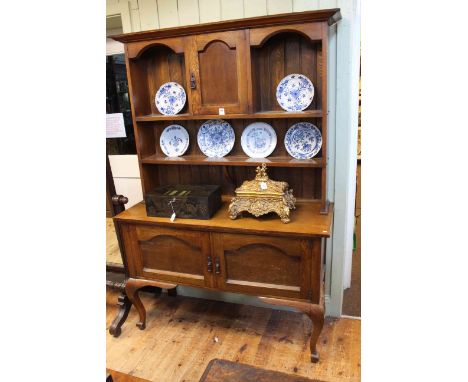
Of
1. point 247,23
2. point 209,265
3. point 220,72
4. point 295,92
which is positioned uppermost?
point 247,23

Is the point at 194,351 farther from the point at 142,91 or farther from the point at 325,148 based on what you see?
the point at 142,91

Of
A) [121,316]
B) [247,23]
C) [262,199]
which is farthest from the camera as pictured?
[121,316]

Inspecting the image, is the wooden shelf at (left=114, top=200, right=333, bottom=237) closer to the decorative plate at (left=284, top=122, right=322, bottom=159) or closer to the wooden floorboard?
the decorative plate at (left=284, top=122, right=322, bottom=159)

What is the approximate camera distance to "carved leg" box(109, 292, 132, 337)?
2.05 metres

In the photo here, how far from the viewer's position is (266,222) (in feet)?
5.47

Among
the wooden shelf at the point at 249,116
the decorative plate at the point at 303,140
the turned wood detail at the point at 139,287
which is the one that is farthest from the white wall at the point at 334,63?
the turned wood detail at the point at 139,287

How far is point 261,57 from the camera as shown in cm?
176

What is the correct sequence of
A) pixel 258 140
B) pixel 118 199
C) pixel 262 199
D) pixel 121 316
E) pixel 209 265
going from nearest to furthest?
pixel 262 199 < pixel 209 265 < pixel 258 140 < pixel 118 199 < pixel 121 316

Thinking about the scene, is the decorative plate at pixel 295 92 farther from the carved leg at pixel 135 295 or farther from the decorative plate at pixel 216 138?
the carved leg at pixel 135 295

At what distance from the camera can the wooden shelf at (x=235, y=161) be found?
1693mm

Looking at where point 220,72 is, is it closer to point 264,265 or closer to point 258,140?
point 258,140

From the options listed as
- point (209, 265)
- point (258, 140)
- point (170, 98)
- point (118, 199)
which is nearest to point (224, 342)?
point (209, 265)

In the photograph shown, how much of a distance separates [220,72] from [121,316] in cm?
159

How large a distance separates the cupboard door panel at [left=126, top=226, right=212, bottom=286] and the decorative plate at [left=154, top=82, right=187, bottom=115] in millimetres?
697
